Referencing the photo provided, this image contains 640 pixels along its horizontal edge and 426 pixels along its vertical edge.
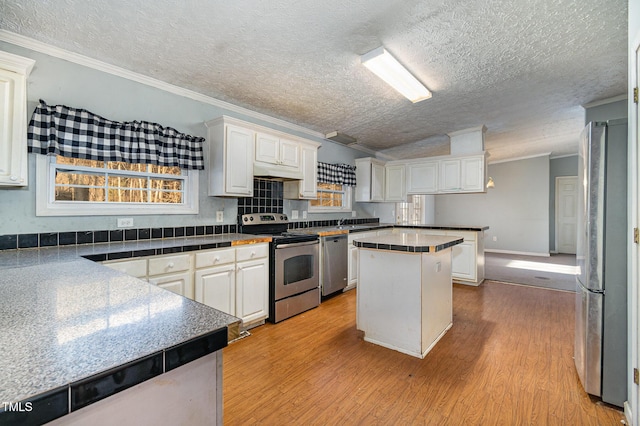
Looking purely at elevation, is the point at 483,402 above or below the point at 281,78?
below

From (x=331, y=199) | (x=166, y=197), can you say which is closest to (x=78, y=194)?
(x=166, y=197)

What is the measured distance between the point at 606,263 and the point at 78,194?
12.8ft

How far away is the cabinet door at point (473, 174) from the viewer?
4.66 m

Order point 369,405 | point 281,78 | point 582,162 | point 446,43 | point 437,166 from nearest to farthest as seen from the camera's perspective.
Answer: point 369,405 → point 582,162 → point 446,43 → point 281,78 → point 437,166

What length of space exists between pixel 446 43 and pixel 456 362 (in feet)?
8.21

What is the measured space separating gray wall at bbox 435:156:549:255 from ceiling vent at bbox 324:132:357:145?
4766 millimetres

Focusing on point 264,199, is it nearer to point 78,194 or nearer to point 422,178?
point 78,194

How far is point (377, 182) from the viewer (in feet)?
18.1

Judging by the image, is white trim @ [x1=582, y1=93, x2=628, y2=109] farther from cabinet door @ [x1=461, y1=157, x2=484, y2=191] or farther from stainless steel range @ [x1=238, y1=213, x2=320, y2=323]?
stainless steel range @ [x1=238, y1=213, x2=320, y2=323]

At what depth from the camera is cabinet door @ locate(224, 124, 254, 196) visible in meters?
3.00

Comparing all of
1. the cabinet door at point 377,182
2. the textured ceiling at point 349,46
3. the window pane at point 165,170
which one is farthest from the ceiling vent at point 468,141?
the window pane at point 165,170

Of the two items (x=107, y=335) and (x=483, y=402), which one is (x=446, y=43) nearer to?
(x=483, y=402)

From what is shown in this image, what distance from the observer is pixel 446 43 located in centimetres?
223

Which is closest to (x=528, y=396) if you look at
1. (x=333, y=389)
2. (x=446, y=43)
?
(x=333, y=389)
